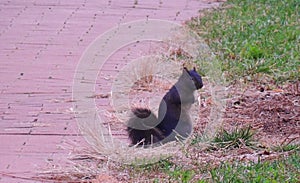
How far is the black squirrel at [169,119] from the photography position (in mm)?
5754

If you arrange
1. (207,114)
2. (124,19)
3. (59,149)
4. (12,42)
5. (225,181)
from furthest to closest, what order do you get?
1. (124,19)
2. (12,42)
3. (207,114)
4. (59,149)
5. (225,181)

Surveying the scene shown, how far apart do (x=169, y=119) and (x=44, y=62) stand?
2.74 m

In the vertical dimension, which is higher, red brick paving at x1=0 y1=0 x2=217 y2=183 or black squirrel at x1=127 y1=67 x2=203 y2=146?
red brick paving at x1=0 y1=0 x2=217 y2=183

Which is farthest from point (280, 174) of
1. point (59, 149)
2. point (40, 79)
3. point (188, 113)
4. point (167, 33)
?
point (167, 33)

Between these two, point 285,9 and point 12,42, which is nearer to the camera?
point 12,42

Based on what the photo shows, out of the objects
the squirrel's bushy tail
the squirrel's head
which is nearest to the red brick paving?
the squirrel's bushy tail

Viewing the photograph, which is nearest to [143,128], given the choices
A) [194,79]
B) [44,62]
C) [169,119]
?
[169,119]

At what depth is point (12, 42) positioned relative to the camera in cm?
909

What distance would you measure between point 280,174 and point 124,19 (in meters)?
5.62

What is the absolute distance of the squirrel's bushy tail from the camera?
18.8ft

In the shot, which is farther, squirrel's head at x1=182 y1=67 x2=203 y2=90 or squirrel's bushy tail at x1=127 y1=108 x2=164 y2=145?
squirrel's head at x1=182 y1=67 x2=203 y2=90

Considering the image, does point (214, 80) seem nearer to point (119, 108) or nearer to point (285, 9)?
point (119, 108)

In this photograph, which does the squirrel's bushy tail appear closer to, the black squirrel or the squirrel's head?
the black squirrel

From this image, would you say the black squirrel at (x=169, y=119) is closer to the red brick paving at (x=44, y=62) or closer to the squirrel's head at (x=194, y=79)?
the squirrel's head at (x=194, y=79)
